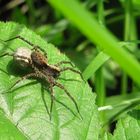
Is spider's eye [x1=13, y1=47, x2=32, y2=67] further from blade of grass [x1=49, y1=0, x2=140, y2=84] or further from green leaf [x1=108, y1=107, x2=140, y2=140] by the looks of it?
blade of grass [x1=49, y1=0, x2=140, y2=84]

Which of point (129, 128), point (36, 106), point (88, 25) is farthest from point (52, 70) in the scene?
point (88, 25)

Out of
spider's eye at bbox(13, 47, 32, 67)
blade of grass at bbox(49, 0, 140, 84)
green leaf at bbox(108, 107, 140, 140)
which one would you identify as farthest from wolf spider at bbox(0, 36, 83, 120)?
blade of grass at bbox(49, 0, 140, 84)

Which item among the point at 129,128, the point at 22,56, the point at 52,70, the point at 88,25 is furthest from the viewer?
the point at 52,70

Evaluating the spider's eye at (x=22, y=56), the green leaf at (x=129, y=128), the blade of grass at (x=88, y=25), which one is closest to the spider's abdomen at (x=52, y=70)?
the spider's eye at (x=22, y=56)

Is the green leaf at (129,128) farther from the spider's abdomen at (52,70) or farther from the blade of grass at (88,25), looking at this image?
the blade of grass at (88,25)

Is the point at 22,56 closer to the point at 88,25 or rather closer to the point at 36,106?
the point at 36,106

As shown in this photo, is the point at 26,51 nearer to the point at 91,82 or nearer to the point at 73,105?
the point at 73,105
